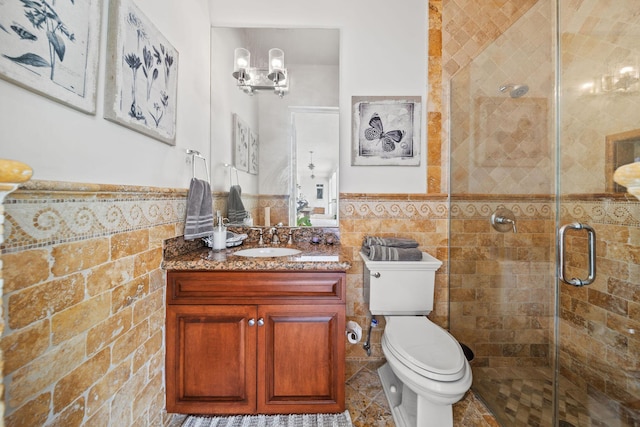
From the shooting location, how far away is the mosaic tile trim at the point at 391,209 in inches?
77.1

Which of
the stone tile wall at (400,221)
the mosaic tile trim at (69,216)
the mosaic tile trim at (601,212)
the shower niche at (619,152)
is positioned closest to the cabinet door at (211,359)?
the mosaic tile trim at (69,216)

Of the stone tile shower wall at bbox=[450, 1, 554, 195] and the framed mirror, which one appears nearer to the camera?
the stone tile shower wall at bbox=[450, 1, 554, 195]

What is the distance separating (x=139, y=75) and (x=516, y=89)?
1973 millimetres

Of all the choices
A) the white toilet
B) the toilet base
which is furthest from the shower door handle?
the toilet base

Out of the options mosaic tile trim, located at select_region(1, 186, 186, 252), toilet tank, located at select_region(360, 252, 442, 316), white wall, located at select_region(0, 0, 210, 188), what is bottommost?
toilet tank, located at select_region(360, 252, 442, 316)

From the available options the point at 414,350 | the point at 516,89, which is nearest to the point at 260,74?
the point at 516,89

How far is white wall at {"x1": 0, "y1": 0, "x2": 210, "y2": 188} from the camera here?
0.74 metres

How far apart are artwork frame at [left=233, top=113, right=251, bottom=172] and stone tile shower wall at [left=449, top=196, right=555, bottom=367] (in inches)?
61.8

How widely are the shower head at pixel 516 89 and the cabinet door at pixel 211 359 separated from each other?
6.23ft

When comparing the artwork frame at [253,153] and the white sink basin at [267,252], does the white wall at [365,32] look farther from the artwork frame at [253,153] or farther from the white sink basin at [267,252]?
the white sink basin at [267,252]

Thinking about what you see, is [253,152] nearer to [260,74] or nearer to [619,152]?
[260,74]

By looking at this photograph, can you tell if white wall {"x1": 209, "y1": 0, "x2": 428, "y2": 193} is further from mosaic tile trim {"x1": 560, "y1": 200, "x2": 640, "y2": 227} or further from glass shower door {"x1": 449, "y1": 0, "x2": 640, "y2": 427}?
mosaic tile trim {"x1": 560, "y1": 200, "x2": 640, "y2": 227}

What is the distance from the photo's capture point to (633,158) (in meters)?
1.21

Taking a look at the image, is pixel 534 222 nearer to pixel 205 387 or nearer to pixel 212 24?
pixel 205 387
